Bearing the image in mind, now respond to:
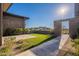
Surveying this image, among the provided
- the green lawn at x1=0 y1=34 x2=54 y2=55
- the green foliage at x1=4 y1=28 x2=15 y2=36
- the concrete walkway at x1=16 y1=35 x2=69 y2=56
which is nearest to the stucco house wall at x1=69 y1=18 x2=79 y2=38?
the concrete walkway at x1=16 y1=35 x2=69 y2=56

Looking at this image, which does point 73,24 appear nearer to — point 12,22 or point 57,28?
point 57,28

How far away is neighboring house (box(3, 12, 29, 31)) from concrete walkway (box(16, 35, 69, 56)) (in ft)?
1.52

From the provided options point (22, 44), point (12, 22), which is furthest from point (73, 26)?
point (12, 22)

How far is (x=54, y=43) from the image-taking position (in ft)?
11.4

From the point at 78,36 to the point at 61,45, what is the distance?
33 centimetres

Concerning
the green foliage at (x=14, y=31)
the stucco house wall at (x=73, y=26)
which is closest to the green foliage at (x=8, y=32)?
the green foliage at (x=14, y=31)

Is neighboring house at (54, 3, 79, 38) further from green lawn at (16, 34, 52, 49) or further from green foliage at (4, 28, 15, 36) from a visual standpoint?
green foliage at (4, 28, 15, 36)

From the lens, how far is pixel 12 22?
3.43m

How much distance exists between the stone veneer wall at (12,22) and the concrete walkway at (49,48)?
465 millimetres

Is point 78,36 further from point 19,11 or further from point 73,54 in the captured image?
point 19,11

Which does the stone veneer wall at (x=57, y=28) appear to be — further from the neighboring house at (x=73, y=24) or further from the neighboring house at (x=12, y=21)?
the neighboring house at (x=12, y=21)

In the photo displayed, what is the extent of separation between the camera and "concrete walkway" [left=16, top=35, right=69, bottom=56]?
3.43 m

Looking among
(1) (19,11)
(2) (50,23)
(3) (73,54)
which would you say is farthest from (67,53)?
(1) (19,11)

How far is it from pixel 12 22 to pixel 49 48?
2.52 feet
